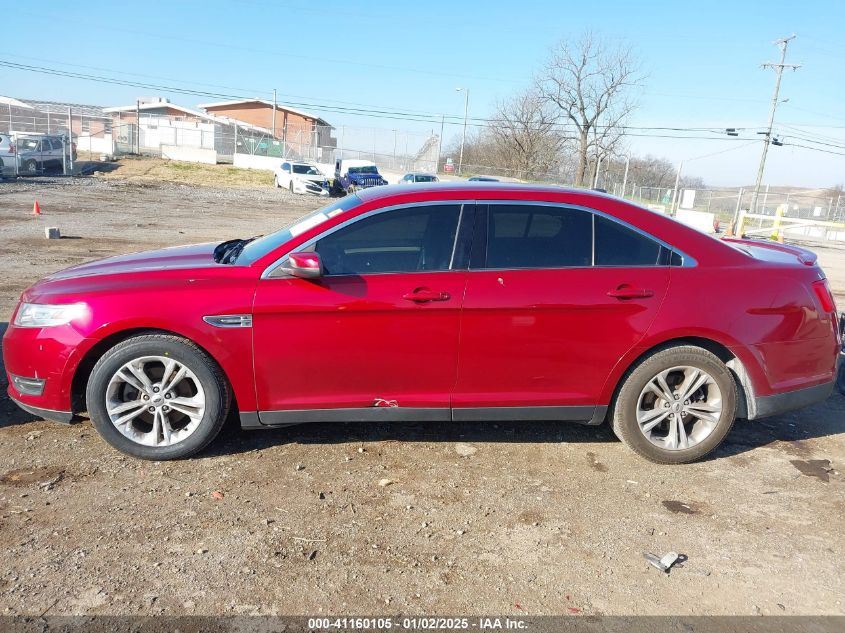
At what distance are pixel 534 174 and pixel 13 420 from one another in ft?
190

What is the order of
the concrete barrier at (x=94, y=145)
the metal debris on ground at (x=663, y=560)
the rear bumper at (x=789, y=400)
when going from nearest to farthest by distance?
the metal debris on ground at (x=663, y=560)
the rear bumper at (x=789, y=400)
the concrete barrier at (x=94, y=145)

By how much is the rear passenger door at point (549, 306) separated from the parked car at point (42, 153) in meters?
30.8

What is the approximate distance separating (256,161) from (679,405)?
45.5 metres

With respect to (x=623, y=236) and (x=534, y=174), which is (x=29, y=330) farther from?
(x=534, y=174)

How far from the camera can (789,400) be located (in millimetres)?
4059

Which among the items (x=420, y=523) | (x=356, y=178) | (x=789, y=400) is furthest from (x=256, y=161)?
(x=420, y=523)

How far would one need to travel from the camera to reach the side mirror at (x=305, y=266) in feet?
11.7

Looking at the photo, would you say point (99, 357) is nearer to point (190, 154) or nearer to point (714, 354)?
point (714, 354)

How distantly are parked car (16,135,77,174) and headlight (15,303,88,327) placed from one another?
96.2 feet

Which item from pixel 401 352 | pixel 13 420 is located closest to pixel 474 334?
pixel 401 352

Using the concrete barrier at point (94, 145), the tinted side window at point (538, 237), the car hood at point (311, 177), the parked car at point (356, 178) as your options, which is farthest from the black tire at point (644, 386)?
the concrete barrier at point (94, 145)

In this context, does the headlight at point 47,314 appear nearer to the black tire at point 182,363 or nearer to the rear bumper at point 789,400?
the black tire at point 182,363

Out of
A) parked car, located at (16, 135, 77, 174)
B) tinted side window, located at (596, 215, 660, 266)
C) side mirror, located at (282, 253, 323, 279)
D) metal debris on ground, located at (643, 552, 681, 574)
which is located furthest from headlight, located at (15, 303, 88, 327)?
parked car, located at (16, 135, 77, 174)

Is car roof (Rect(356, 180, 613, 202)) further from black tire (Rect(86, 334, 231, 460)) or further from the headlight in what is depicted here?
the headlight
